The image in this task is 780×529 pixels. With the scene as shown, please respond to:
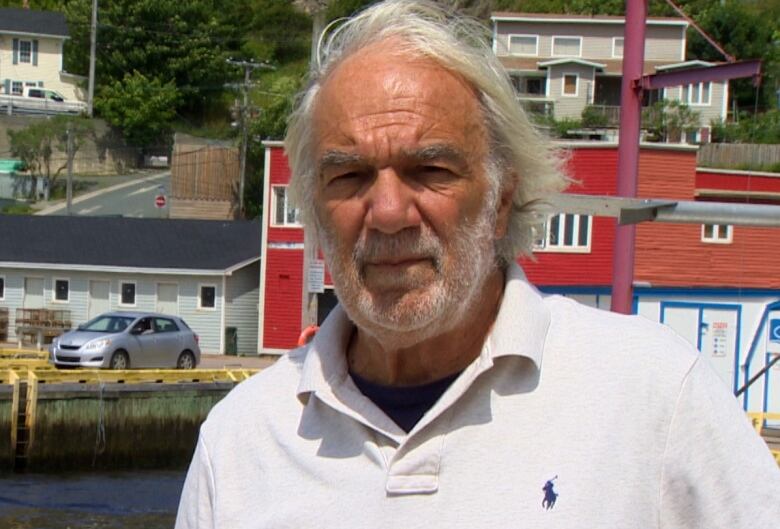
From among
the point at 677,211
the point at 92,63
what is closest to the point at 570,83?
the point at 92,63

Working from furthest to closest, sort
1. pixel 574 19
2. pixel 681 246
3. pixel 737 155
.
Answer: pixel 574 19, pixel 737 155, pixel 681 246

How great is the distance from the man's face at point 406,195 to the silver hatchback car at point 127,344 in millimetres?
24678

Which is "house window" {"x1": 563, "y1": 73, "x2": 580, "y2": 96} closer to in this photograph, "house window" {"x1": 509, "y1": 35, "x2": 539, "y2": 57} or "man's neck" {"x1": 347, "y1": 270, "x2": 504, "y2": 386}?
"house window" {"x1": 509, "y1": 35, "x2": 539, "y2": 57}

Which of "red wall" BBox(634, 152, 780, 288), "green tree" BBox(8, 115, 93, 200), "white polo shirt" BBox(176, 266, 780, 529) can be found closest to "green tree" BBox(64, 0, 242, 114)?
"green tree" BBox(8, 115, 93, 200)

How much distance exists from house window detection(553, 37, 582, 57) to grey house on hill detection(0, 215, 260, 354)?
112 ft

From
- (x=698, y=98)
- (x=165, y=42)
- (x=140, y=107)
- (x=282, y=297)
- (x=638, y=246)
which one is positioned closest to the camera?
(x=638, y=246)

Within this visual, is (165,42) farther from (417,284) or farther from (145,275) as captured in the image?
(417,284)

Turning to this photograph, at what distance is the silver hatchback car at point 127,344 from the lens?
26.6 m

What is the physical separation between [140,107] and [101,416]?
53.0 metres

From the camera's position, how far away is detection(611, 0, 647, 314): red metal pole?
619 centimetres

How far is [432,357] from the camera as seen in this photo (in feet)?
8.18

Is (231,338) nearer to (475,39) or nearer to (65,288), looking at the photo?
(65,288)

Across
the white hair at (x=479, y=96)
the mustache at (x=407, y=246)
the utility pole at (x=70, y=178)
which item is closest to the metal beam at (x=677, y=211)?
the white hair at (x=479, y=96)

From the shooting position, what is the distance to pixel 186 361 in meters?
29.1
